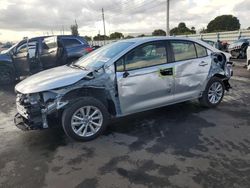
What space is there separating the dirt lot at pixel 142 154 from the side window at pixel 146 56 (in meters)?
1.15

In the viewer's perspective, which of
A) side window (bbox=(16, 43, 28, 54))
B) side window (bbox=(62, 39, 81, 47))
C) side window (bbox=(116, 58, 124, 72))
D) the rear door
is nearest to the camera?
side window (bbox=(116, 58, 124, 72))

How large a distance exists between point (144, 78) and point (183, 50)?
122 cm

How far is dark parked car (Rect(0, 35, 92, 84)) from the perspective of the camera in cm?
1045

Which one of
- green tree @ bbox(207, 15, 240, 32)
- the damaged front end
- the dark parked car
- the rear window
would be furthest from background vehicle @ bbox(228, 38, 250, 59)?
green tree @ bbox(207, 15, 240, 32)

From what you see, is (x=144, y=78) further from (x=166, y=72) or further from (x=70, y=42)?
(x=70, y=42)

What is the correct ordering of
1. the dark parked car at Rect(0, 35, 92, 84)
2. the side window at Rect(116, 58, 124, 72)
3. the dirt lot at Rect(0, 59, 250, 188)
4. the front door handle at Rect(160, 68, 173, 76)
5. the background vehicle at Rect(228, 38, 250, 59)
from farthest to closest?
the background vehicle at Rect(228, 38, 250, 59) → the dark parked car at Rect(0, 35, 92, 84) → the front door handle at Rect(160, 68, 173, 76) → the side window at Rect(116, 58, 124, 72) → the dirt lot at Rect(0, 59, 250, 188)

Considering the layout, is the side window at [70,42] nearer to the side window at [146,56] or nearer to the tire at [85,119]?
the side window at [146,56]

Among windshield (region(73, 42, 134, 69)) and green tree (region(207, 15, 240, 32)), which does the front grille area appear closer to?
windshield (region(73, 42, 134, 69))

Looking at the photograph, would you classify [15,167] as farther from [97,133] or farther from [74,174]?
[97,133]

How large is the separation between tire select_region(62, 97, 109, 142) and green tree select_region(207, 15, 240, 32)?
157 feet

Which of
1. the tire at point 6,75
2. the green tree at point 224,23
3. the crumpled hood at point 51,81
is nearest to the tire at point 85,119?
the crumpled hood at point 51,81

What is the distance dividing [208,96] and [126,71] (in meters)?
2.28

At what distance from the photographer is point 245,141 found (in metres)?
4.34

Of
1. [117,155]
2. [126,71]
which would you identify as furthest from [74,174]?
[126,71]
